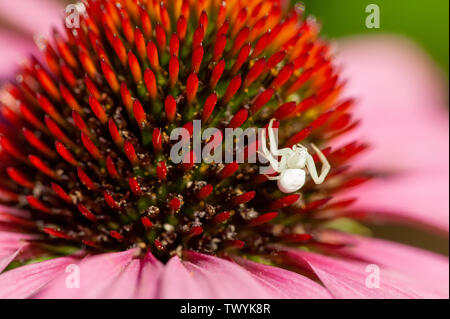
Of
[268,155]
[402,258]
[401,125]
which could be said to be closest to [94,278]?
[268,155]

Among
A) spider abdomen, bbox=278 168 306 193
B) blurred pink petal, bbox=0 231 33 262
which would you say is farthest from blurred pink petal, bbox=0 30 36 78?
spider abdomen, bbox=278 168 306 193

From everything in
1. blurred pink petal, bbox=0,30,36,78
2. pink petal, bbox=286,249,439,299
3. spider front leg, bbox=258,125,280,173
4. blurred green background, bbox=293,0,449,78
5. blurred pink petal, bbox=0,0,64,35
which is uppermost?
blurred green background, bbox=293,0,449,78

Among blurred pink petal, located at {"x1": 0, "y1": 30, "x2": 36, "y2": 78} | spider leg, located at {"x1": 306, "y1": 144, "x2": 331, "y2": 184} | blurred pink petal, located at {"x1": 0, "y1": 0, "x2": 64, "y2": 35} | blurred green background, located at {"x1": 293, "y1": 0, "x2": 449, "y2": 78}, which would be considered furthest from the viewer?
blurred green background, located at {"x1": 293, "y1": 0, "x2": 449, "y2": 78}

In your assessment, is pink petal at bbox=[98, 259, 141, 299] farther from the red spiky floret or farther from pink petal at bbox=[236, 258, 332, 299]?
pink petal at bbox=[236, 258, 332, 299]

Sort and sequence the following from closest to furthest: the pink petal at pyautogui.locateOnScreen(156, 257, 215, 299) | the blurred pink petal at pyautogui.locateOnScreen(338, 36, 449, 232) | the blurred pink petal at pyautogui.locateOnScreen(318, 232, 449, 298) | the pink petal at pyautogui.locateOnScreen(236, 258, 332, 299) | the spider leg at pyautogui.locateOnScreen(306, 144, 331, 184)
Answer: the pink petal at pyautogui.locateOnScreen(156, 257, 215, 299), the pink petal at pyautogui.locateOnScreen(236, 258, 332, 299), the spider leg at pyautogui.locateOnScreen(306, 144, 331, 184), the blurred pink petal at pyautogui.locateOnScreen(318, 232, 449, 298), the blurred pink petal at pyautogui.locateOnScreen(338, 36, 449, 232)

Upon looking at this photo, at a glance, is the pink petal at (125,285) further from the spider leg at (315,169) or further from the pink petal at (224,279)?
the spider leg at (315,169)

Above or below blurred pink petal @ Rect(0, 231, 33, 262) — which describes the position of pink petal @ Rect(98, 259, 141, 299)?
below

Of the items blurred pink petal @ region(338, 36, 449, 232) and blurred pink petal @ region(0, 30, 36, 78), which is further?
blurred pink petal @ region(0, 30, 36, 78)
